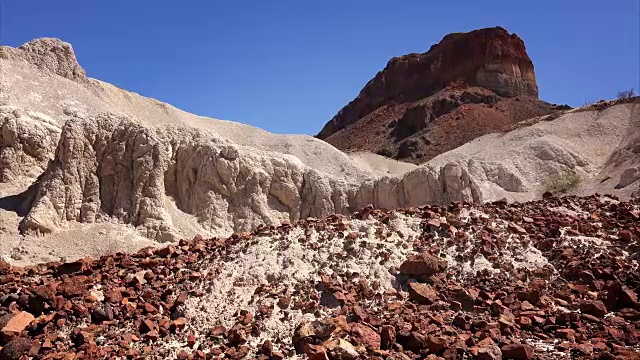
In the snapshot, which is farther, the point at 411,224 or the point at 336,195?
the point at 336,195

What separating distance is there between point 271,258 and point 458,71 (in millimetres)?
75401

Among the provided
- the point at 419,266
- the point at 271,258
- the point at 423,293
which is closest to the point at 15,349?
the point at 271,258

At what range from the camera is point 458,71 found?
7919 centimetres

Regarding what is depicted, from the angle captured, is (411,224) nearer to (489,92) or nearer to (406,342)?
(406,342)

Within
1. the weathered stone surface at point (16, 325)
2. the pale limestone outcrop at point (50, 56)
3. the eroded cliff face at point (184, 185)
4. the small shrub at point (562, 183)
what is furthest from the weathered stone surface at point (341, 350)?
the pale limestone outcrop at point (50, 56)

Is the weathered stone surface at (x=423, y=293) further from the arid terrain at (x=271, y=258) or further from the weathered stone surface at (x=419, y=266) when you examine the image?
the weathered stone surface at (x=419, y=266)

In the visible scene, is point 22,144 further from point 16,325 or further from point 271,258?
point 271,258

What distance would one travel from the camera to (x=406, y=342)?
6703mm

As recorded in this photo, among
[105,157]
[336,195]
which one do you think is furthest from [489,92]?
[105,157]

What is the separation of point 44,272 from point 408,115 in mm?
66052

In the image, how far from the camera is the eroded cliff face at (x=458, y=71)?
7631cm

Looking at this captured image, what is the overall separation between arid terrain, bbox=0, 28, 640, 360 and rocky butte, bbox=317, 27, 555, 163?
36979mm

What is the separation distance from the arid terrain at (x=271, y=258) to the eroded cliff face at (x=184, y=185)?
0.06 meters

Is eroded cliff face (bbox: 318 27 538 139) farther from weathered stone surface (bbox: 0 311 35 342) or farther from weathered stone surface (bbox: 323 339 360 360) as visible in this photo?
weathered stone surface (bbox: 0 311 35 342)
